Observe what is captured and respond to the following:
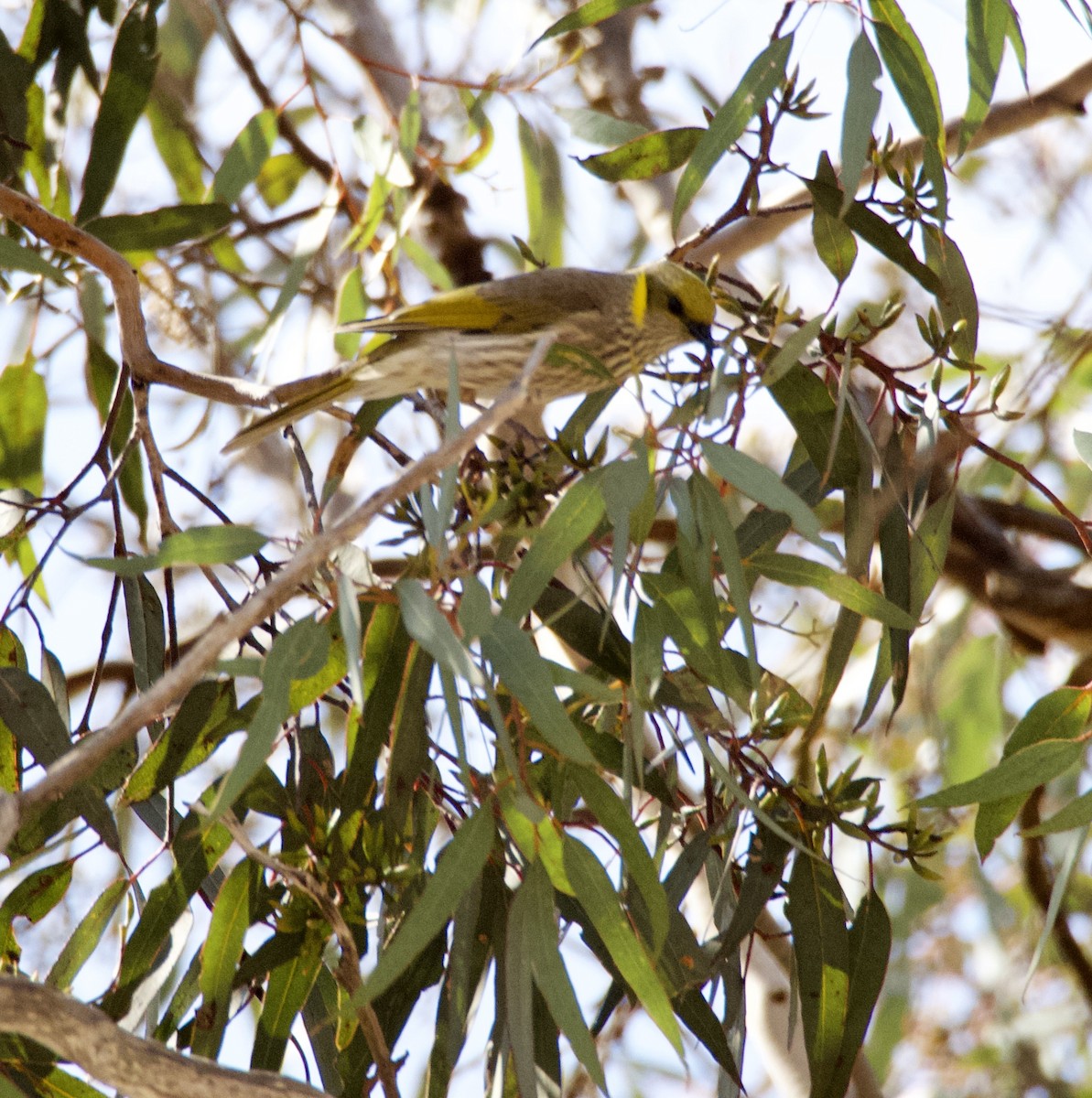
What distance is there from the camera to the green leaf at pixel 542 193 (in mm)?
3049

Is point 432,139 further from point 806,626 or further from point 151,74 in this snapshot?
point 806,626

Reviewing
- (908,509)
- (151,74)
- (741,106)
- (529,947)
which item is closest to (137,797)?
(529,947)

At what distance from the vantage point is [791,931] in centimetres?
176

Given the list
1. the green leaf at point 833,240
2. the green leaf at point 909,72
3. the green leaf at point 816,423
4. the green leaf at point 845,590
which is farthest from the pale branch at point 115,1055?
the green leaf at point 909,72

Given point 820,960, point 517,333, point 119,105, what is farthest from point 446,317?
point 820,960

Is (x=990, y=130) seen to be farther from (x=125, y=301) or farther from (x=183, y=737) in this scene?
(x=183, y=737)

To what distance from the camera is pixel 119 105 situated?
253 cm

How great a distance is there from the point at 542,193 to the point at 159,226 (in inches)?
40.4

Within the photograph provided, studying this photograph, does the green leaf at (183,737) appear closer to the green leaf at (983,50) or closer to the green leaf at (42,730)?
the green leaf at (42,730)

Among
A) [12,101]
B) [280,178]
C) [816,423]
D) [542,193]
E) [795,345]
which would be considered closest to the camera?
[795,345]

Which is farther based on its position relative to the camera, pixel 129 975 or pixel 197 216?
pixel 197 216

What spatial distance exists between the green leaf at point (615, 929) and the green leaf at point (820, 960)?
1.03ft

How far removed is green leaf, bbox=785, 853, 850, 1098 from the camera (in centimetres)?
173

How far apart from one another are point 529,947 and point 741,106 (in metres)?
1.14
